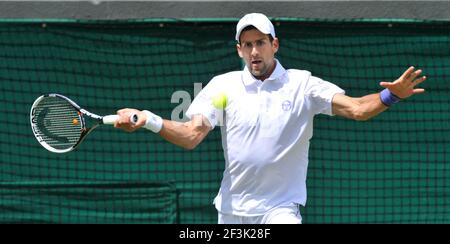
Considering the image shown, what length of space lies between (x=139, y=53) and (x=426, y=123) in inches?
93.3

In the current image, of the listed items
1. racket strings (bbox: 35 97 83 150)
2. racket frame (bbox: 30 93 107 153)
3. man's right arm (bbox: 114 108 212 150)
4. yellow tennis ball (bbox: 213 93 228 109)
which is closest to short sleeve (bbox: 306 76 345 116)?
yellow tennis ball (bbox: 213 93 228 109)

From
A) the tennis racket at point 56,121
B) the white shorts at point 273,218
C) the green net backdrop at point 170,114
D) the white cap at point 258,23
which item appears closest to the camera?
the white shorts at point 273,218

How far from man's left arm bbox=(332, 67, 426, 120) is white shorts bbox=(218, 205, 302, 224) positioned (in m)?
Answer: 0.64

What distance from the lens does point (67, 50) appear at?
29.2 ft

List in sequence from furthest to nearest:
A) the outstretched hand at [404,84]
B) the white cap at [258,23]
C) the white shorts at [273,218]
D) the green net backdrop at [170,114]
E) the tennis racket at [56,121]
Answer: the green net backdrop at [170,114]
the tennis racket at [56,121]
the white cap at [258,23]
the white shorts at [273,218]
the outstretched hand at [404,84]

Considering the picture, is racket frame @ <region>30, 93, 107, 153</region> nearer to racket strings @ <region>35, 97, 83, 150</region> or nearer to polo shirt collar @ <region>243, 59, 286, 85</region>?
racket strings @ <region>35, 97, 83, 150</region>

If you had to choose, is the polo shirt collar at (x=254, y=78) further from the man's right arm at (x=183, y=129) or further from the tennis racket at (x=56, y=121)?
the tennis racket at (x=56, y=121)

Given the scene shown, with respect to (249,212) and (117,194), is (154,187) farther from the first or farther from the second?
(249,212)

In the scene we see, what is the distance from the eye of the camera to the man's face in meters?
6.46

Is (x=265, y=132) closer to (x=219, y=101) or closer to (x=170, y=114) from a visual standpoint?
(x=219, y=101)

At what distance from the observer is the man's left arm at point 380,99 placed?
6.05m

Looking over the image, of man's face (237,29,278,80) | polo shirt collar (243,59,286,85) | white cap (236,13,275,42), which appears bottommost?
polo shirt collar (243,59,286,85)

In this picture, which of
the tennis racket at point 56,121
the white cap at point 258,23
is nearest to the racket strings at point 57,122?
the tennis racket at point 56,121

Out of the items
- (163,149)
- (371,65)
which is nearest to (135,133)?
(163,149)
